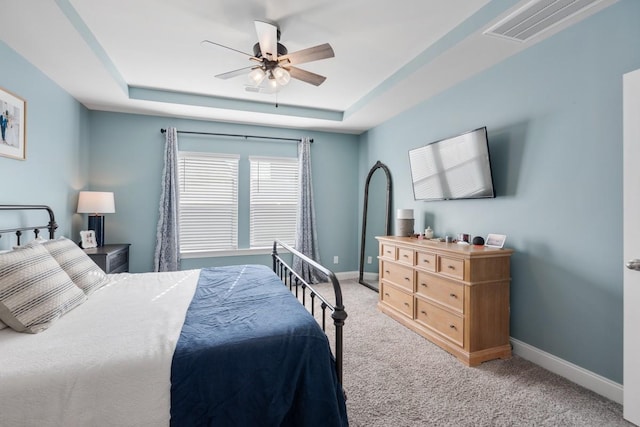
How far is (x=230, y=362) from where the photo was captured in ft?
4.09

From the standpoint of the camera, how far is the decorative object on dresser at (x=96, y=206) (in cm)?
346

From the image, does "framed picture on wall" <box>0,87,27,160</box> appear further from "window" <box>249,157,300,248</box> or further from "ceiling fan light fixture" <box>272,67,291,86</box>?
"window" <box>249,157,300,248</box>

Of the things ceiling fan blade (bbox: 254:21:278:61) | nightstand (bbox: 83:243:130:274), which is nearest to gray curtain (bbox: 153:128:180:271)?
nightstand (bbox: 83:243:130:274)

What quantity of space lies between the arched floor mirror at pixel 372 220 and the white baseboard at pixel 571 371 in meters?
2.14

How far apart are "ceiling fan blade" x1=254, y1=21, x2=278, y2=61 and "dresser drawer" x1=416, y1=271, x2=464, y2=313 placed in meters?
2.33

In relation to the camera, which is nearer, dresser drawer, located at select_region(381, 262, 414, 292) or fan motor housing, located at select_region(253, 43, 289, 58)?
fan motor housing, located at select_region(253, 43, 289, 58)

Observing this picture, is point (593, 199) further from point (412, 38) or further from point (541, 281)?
point (412, 38)

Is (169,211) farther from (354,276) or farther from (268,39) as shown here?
(354,276)

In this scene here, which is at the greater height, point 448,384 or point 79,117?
point 79,117

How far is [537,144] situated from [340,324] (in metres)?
2.16

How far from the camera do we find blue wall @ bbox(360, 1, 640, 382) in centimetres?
195

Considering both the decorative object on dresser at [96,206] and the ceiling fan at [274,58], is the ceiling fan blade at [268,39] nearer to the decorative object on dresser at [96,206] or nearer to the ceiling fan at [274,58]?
the ceiling fan at [274,58]

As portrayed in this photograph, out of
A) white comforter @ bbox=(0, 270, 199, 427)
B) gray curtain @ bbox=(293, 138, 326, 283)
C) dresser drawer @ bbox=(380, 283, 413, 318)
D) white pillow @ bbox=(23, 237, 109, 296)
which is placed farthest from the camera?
gray curtain @ bbox=(293, 138, 326, 283)

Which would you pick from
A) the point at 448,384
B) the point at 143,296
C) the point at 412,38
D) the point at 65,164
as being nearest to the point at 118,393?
the point at 143,296
